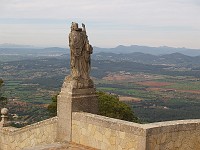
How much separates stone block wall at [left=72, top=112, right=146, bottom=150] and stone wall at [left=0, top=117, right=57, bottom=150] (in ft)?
3.27

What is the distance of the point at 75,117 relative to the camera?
11.3 metres

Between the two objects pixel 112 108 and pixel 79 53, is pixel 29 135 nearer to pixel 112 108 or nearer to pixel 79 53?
pixel 79 53

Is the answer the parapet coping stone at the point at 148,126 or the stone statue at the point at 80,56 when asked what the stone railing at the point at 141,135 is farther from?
the stone statue at the point at 80,56

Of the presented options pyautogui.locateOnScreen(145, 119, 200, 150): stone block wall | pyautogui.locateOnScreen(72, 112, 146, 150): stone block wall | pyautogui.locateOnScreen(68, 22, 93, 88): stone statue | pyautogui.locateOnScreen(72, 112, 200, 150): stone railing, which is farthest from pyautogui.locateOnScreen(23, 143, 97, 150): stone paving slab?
pyautogui.locateOnScreen(145, 119, 200, 150): stone block wall

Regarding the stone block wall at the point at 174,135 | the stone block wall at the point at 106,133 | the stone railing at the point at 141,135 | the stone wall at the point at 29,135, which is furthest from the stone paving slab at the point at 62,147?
the stone block wall at the point at 174,135

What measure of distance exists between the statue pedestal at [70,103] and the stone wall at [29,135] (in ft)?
1.15

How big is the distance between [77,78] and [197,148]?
4025 millimetres

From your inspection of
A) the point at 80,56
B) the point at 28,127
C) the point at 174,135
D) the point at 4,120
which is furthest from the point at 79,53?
the point at 4,120

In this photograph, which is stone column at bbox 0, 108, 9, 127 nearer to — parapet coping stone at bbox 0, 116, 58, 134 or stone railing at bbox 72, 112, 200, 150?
parapet coping stone at bbox 0, 116, 58, 134

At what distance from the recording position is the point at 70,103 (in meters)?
11.4

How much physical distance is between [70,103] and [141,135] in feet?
9.96

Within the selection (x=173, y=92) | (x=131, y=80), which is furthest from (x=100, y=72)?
(x=173, y=92)

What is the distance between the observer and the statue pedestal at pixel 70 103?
1145 centimetres

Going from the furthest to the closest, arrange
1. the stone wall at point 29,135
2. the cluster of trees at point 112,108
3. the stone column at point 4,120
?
the cluster of trees at point 112,108
the stone column at point 4,120
the stone wall at point 29,135
